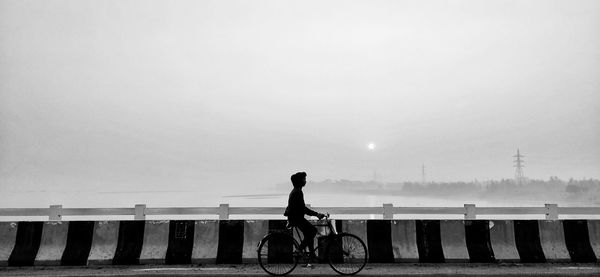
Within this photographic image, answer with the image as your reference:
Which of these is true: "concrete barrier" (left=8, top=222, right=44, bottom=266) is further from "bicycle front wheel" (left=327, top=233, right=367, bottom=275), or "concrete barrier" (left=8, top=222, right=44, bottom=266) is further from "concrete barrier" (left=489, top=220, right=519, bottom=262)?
"concrete barrier" (left=489, top=220, right=519, bottom=262)

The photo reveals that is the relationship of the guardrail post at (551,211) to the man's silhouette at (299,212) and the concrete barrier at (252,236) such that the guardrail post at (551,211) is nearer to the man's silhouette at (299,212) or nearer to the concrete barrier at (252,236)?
the man's silhouette at (299,212)

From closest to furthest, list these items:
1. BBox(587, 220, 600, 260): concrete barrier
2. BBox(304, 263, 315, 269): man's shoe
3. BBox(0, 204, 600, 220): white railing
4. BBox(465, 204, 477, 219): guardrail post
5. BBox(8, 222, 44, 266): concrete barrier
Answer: BBox(304, 263, 315, 269): man's shoe → BBox(8, 222, 44, 266): concrete barrier → BBox(587, 220, 600, 260): concrete barrier → BBox(0, 204, 600, 220): white railing → BBox(465, 204, 477, 219): guardrail post

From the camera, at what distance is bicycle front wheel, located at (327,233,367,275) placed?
809 centimetres

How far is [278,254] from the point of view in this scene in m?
8.03

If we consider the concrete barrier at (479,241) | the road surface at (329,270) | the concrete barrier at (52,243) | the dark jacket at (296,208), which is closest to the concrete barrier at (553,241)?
the road surface at (329,270)

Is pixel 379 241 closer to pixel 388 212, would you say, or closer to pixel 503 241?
pixel 388 212

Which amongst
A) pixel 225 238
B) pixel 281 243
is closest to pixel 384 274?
pixel 281 243

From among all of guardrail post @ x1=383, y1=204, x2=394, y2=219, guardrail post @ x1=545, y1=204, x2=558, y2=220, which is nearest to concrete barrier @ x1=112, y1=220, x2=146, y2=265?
guardrail post @ x1=383, y1=204, x2=394, y2=219

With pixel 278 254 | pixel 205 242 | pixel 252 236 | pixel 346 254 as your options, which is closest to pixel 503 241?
pixel 346 254

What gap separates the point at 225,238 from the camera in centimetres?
931

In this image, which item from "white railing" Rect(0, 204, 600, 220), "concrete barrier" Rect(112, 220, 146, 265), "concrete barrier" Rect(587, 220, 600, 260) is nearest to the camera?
"concrete barrier" Rect(112, 220, 146, 265)

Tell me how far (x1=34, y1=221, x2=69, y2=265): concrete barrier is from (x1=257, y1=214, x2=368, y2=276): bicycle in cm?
397

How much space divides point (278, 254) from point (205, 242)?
193 centimetres

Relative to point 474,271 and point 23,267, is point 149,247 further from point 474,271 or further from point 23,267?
point 474,271
